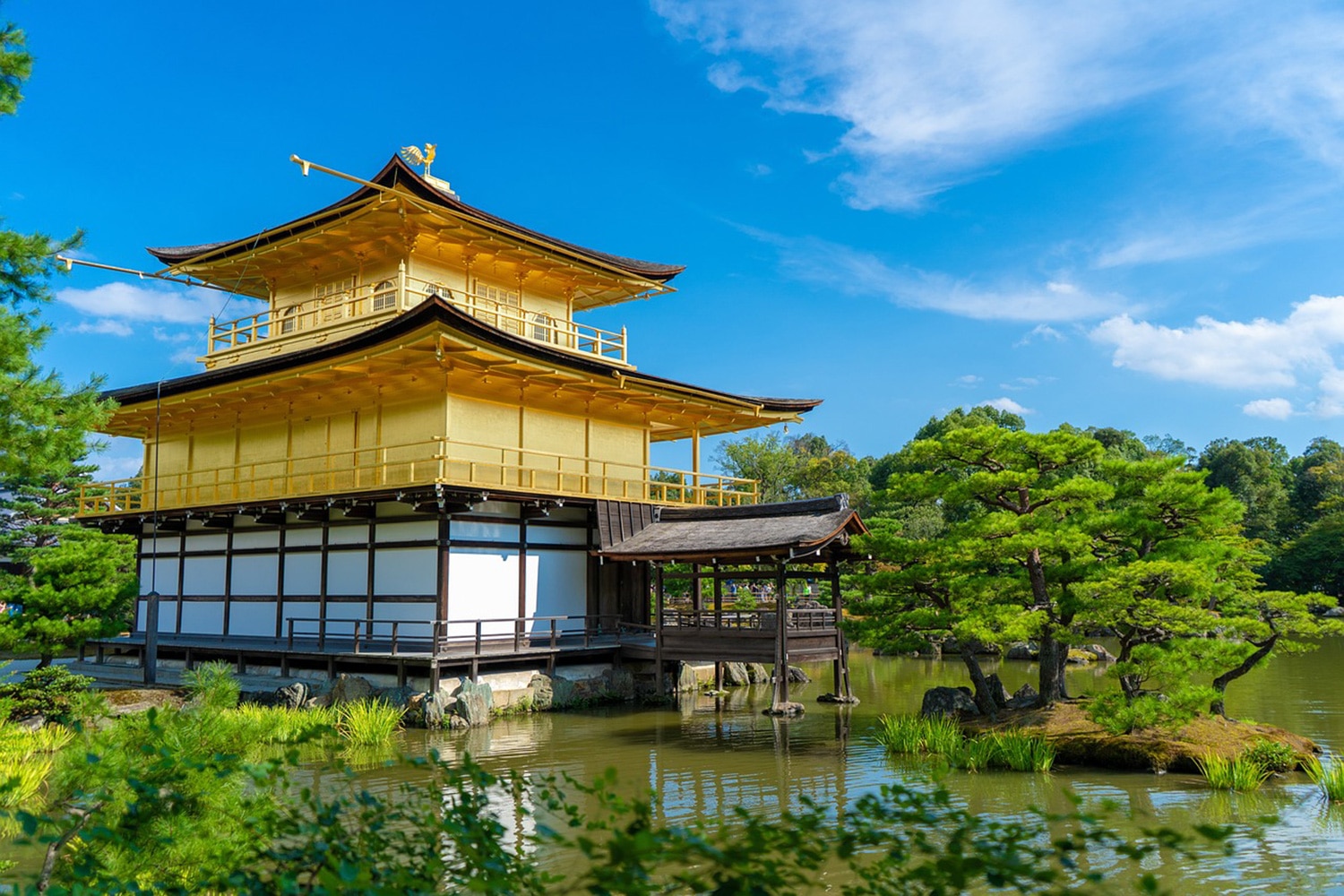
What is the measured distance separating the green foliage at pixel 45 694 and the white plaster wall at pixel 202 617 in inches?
308

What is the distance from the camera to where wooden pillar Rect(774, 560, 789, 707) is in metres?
17.8

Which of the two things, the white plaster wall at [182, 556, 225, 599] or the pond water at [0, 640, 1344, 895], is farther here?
the white plaster wall at [182, 556, 225, 599]

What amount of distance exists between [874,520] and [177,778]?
52.2ft

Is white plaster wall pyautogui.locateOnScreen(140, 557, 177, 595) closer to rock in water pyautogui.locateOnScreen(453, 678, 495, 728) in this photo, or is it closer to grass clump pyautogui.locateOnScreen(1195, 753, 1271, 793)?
rock in water pyautogui.locateOnScreen(453, 678, 495, 728)

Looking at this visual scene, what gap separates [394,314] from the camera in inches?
868

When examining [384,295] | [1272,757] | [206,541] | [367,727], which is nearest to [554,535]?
[384,295]

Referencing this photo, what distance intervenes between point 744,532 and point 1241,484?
44.3 metres

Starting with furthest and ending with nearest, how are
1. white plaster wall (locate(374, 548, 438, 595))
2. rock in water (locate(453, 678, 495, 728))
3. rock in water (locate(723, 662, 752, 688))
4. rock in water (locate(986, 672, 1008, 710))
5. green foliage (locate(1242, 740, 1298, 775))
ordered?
rock in water (locate(723, 662, 752, 688)), white plaster wall (locate(374, 548, 438, 595)), rock in water (locate(453, 678, 495, 728)), rock in water (locate(986, 672, 1008, 710)), green foliage (locate(1242, 740, 1298, 775))

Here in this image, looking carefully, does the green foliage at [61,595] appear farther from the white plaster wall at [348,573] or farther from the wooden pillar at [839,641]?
the wooden pillar at [839,641]

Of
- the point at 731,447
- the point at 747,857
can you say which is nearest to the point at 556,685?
the point at 747,857

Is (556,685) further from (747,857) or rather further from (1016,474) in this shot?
(747,857)

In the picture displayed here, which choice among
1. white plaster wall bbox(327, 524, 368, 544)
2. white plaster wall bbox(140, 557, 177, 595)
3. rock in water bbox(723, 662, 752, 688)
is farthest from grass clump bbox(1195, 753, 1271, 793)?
white plaster wall bbox(140, 557, 177, 595)

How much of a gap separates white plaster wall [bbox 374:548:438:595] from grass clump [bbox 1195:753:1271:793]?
1360 cm

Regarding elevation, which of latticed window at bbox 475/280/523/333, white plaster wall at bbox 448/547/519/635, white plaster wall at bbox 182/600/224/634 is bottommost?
white plaster wall at bbox 182/600/224/634
